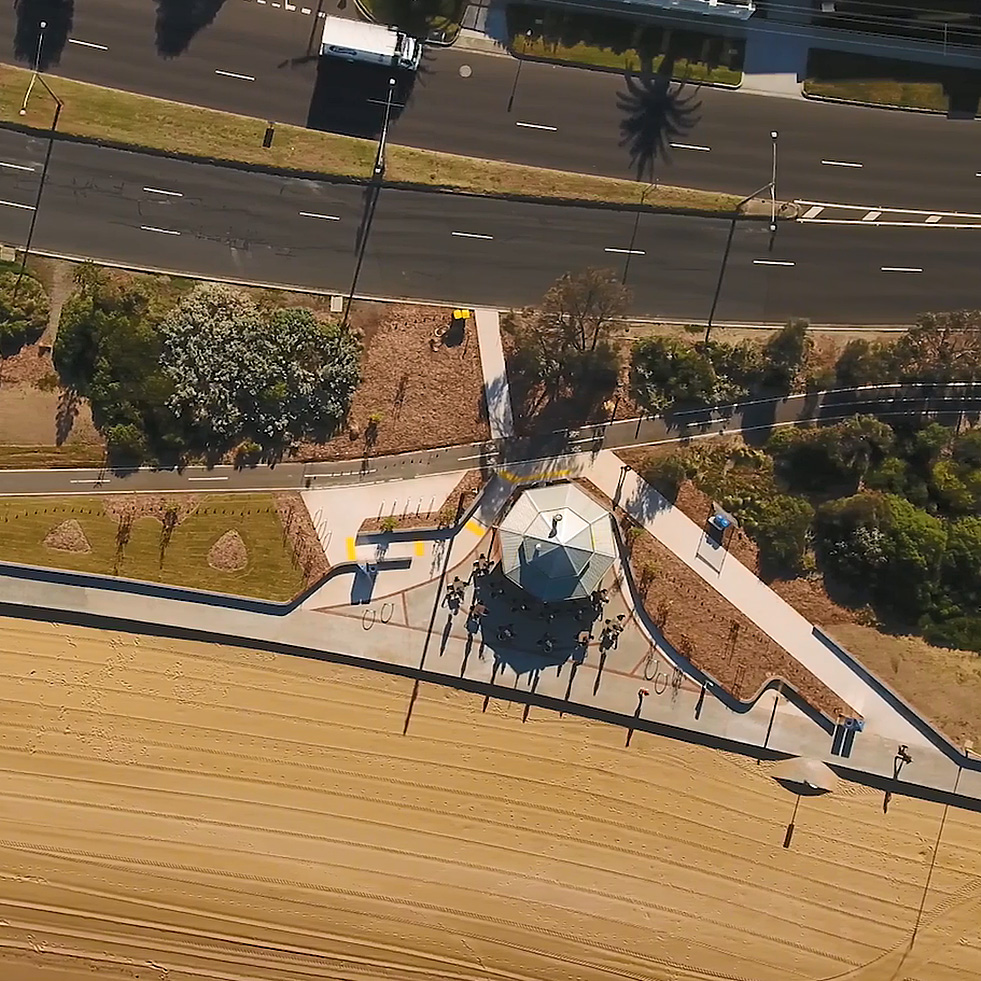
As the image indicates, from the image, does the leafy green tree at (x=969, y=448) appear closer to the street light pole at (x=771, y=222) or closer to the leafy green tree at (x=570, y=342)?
the street light pole at (x=771, y=222)

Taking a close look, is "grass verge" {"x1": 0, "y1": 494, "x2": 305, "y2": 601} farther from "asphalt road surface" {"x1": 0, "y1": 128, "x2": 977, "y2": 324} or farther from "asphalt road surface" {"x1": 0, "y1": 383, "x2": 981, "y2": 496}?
"asphalt road surface" {"x1": 0, "y1": 128, "x2": 977, "y2": 324}

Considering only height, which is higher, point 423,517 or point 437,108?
point 437,108

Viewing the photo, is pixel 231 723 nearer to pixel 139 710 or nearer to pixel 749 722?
pixel 139 710

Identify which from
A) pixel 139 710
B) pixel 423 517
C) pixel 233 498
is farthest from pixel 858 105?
pixel 139 710

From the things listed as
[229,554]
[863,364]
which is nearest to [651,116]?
[863,364]

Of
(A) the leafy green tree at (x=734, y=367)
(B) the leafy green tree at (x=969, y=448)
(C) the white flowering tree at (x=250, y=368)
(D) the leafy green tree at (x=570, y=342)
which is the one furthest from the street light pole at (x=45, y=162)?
(B) the leafy green tree at (x=969, y=448)

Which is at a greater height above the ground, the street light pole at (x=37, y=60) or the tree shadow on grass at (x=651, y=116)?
the tree shadow on grass at (x=651, y=116)

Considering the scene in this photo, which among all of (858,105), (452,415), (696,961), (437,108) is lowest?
(696,961)
